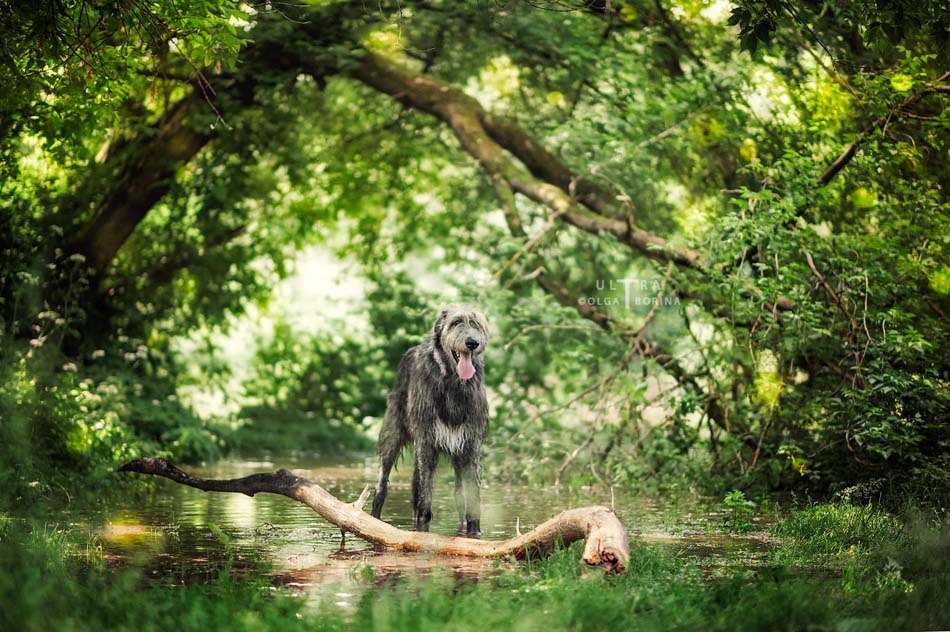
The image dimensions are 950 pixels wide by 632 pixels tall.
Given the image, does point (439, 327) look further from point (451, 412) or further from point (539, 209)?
point (539, 209)

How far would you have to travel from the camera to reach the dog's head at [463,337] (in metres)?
7.92

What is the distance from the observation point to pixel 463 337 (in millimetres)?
7906

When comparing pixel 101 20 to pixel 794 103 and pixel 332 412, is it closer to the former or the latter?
pixel 794 103

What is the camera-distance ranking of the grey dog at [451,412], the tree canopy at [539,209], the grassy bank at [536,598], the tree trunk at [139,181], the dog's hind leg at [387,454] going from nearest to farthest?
the grassy bank at [536,598]
the grey dog at [451,412]
the dog's hind leg at [387,454]
the tree canopy at [539,209]
the tree trunk at [139,181]

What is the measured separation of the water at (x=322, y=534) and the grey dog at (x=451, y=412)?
41 cm

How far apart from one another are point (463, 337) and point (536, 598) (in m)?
3.00

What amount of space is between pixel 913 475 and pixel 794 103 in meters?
4.54

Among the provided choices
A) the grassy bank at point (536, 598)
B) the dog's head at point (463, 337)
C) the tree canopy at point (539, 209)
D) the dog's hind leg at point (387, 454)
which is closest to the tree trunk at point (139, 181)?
the tree canopy at point (539, 209)

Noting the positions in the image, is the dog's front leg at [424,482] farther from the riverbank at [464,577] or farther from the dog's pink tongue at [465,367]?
the dog's pink tongue at [465,367]

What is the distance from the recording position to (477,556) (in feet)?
22.3

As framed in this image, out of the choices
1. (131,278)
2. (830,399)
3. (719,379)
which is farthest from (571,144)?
(131,278)

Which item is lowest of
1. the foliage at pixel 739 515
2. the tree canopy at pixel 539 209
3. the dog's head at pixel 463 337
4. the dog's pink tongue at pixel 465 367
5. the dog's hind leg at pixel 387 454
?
the foliage at pixel 739 515

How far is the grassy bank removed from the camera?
181 inches

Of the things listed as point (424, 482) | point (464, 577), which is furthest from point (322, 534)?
point (464, 577)
